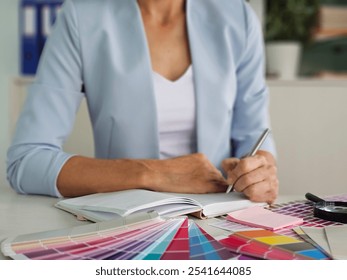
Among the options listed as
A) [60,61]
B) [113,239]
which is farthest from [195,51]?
[113,239]

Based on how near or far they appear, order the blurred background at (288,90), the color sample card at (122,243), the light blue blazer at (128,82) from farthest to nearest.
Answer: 1. the blurred background at (288,90)
2. the light blue blazer at (128,82)
3. the color sample card at (122,243)

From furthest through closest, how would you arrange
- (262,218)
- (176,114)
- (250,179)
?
(176,114) < (250,179) < (262,218)

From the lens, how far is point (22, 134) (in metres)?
1.32

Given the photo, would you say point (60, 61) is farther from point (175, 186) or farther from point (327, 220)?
point (327, 220)

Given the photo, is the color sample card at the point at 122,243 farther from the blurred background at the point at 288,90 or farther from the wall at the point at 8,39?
the wall at the point at 8,39

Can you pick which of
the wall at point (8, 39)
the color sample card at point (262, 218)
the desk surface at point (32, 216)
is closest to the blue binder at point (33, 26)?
the wall at point (8, 39)

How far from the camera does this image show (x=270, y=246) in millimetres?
787

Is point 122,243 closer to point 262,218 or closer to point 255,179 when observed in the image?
point 262,218

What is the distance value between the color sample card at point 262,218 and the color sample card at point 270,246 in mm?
58

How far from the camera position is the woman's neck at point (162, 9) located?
1541mm

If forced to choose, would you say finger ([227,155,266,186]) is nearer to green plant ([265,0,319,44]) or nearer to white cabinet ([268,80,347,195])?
white cabinet ([268,80,347,195])

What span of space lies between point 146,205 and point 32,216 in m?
0.22

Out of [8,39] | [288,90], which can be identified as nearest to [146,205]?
[288,90]
